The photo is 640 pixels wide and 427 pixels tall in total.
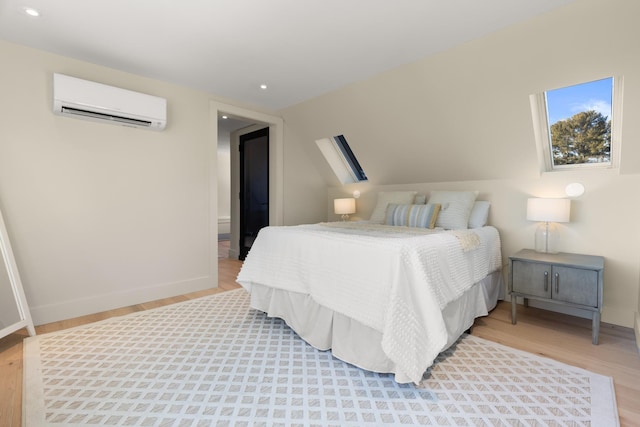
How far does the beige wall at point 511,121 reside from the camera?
209 cm

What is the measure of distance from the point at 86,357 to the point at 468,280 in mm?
2696

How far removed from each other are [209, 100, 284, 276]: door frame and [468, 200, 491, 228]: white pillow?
94.3 inches

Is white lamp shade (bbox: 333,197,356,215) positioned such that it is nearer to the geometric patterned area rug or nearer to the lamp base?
the lamp base

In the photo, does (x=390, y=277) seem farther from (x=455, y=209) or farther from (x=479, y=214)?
(x=479, y=214)

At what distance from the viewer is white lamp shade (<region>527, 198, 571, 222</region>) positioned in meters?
2.59

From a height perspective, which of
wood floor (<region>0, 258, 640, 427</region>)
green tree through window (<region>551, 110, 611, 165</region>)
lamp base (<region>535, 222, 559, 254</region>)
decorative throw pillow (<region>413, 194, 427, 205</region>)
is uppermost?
green tree through window (<region>551, 110, 611, 165</region>)

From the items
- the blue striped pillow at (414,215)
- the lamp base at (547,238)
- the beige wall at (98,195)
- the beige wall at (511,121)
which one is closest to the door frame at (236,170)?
the beige wall at (98,195)

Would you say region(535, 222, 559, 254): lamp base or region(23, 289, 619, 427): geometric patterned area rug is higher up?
region(535, 222, 559, 254): lamp base

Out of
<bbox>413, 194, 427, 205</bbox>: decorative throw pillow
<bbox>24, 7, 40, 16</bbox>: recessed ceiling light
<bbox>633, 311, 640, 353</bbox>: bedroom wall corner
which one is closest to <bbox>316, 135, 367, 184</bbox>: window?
<bbox>413, 194, 427, 205</bbox>: decorative throw pillow

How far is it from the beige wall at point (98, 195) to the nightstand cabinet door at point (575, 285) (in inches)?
132

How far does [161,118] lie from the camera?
3.05 meters

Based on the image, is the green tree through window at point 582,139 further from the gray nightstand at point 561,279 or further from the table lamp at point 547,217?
the gray nightstand at point 561,279

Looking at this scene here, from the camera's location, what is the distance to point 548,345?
88.0 inches

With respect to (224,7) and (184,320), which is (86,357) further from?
(224,7)
